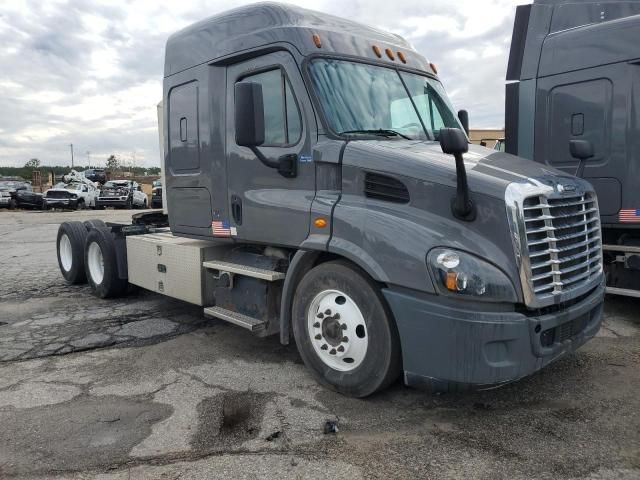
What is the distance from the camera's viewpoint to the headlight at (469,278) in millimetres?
3283

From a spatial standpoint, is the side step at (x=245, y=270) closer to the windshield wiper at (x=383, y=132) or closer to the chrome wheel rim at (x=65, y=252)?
the windshield wiper at (x=383, y=132)

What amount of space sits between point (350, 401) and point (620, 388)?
213 centimetres

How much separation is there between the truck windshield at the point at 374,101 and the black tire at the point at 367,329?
3.69ft

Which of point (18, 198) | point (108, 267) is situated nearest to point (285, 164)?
point (108, 267)

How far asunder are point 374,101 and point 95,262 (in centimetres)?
527

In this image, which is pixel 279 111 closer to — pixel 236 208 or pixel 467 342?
pixel 236 208

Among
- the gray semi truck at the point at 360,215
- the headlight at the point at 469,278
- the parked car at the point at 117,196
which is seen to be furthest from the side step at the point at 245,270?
the parked car at the point at 117,196

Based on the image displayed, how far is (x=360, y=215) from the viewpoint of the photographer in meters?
3.78

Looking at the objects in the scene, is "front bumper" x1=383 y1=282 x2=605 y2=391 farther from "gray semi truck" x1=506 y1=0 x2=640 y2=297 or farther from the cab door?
"gray semi truck" x1=506 y1=0 x2=640 y2=297

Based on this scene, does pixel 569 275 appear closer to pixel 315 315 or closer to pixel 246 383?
pixel 315 315

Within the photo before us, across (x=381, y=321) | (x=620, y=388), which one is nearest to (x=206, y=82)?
(x=381, y=321)

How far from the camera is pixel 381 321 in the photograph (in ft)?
12.0

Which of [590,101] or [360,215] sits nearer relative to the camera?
[360,215]

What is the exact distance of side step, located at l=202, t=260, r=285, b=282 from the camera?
449 cm
